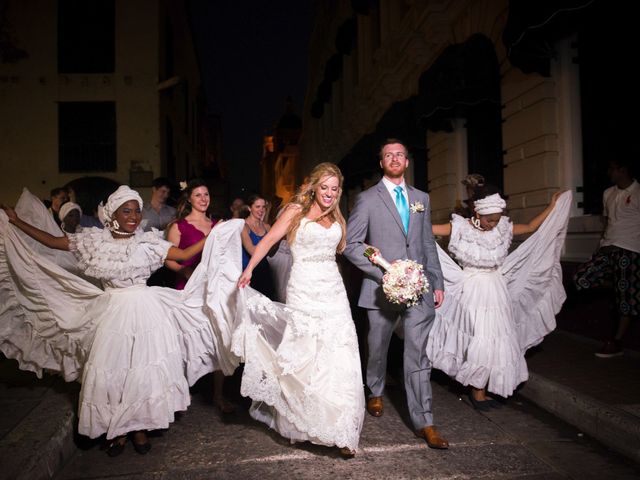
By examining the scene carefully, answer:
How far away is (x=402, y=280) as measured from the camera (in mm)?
4219

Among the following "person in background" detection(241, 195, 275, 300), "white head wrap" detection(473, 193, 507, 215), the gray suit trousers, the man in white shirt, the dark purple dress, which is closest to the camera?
the gray suit trousers

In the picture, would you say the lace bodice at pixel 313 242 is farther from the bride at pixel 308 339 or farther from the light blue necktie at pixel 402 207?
the light blue necktie at pixel 402 207

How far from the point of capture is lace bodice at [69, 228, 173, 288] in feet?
14.3

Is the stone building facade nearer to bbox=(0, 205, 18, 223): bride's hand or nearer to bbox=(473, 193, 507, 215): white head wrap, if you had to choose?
bbox=(473, 193, 507, 215): white head wrap

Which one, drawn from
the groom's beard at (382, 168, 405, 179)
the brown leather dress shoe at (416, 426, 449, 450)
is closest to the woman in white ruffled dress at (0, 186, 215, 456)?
the groom's beard at (382, 168, 405, 179)

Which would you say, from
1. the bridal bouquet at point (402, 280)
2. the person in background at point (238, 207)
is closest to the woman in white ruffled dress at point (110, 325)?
the bridal bouquet at point (402, 280)

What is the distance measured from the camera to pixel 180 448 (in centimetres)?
428

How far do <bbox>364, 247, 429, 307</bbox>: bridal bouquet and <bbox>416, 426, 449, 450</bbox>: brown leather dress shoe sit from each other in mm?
985

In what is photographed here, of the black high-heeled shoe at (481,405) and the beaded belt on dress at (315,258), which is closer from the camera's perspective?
the beaded belt on dress at (315,258)

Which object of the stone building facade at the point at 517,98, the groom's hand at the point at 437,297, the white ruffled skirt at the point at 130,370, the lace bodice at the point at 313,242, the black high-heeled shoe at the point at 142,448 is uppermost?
the stone building facade at the point at 517,98

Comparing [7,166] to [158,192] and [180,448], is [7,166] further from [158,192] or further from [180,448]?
[180,448]

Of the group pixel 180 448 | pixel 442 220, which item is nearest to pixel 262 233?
pixel 180 448

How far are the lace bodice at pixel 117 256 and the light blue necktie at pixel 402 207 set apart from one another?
2.07 m

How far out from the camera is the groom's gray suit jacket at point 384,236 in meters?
4.69
